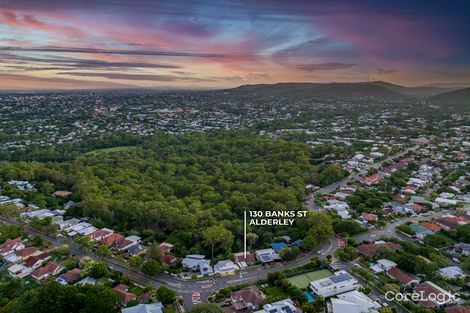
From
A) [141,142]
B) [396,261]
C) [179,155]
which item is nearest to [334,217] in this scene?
[396,261]

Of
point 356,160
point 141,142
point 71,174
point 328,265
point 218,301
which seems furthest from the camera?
point 141,142

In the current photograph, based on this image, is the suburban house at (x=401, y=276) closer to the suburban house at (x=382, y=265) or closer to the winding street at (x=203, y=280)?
the suburban house at (x=382, y=265)

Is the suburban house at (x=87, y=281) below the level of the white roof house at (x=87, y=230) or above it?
below

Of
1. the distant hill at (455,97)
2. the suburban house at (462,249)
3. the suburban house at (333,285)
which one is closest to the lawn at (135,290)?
the suburban house at (333,285)

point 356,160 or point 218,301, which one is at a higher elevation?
point 356,160

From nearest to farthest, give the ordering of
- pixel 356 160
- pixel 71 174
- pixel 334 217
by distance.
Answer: pixel 334 217, pixel 71 174, pixel 356 160

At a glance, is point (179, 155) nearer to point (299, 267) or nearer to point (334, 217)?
point (334, 217)

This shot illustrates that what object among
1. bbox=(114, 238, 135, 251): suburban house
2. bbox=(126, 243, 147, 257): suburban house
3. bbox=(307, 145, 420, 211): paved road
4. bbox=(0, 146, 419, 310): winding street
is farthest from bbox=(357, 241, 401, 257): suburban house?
bbox=(114, 238, 135, 251): suburban house
